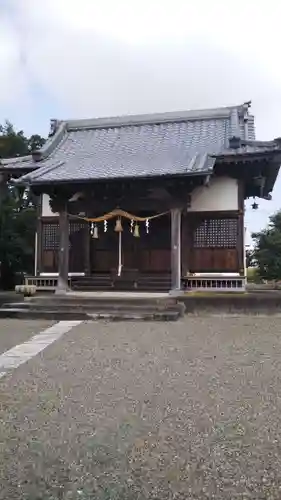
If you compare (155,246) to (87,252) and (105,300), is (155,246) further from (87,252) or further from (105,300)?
Answer: (105,300)

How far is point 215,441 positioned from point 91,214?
1015 cm

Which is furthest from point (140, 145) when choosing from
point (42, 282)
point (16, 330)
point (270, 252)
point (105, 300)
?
point (270, 252)

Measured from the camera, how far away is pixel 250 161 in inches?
456

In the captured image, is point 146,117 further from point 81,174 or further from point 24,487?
point 24,487

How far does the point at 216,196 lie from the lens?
12.5 meters

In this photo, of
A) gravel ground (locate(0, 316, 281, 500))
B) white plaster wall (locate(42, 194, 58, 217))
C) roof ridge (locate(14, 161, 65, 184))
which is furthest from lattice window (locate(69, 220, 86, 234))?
gravel ground (locate(0, 316, 281, 500))

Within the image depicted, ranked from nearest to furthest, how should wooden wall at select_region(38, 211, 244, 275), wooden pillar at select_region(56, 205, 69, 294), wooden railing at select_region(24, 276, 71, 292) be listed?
1. wooden pillar at select_region(56, 205, 69, 294)
2. wooden wall at select_region(38, 211, 244, 275)
3. wooden railing at select_region(24, 276, 71, 292)

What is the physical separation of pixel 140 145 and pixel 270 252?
10.4 meters

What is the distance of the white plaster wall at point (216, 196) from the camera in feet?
40.7

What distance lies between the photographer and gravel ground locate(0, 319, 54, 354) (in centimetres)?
723

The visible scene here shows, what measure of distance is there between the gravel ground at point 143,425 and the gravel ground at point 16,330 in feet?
3.27

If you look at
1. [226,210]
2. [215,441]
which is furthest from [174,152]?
[215,441]

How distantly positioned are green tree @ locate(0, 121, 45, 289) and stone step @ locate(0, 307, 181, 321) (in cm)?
778

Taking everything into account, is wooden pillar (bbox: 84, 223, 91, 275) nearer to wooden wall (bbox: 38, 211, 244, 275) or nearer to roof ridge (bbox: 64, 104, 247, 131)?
wooden wall (bbox: 38, 211, 244, 275)
